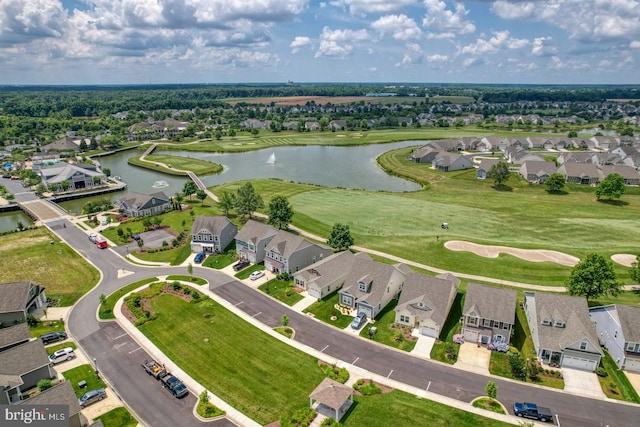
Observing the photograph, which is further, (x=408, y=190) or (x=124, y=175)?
(x=124, y=175)

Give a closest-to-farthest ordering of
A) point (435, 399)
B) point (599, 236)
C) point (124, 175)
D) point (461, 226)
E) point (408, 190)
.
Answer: point (435, 399), point (599, 236), point (461, 226), point (408, 190), point (124, 175)

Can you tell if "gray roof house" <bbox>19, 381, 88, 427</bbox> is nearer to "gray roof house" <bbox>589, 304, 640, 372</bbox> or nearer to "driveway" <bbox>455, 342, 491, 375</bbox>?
"driveway" <bbox>455, 342, 491, 375</bbox>

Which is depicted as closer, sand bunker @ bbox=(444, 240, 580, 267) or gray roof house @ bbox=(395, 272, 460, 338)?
gray roof house @ bbox=(395, 272, 460, 338)

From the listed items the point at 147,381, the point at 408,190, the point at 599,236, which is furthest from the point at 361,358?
the point at 408,190

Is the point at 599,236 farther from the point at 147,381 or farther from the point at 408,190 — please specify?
the point at 147,381

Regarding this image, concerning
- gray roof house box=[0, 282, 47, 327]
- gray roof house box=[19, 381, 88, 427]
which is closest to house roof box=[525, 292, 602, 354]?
gray roof house box=[19, 381, 88, 427]

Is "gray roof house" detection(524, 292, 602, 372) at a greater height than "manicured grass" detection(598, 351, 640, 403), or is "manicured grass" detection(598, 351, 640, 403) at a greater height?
"gray roof house" detection(524, 292, 602, 372)

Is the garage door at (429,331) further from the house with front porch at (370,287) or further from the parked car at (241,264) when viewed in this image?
the parked car at (241,264)
